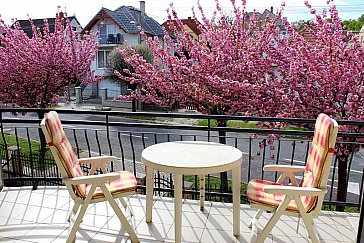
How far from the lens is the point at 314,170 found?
2082mm

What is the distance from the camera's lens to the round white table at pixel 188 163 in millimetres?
2035

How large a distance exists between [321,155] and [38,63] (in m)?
10.2

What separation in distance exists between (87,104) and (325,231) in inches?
717

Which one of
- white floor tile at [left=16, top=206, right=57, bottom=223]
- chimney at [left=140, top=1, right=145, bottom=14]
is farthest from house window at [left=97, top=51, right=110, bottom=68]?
white floor tile at [left=16, top=206, right=57, bottom=223]

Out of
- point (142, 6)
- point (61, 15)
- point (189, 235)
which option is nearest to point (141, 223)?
point (189, 235)

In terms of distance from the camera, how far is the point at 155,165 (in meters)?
2.10

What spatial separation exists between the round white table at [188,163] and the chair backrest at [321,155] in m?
0.51

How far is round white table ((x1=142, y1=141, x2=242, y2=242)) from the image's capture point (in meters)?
2.04

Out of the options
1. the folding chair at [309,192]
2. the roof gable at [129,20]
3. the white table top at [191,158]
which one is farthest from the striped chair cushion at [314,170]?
the roof gable at [129,20]

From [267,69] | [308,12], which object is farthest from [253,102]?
[308,12]

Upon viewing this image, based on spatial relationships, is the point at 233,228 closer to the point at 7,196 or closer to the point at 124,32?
the point at 7,196

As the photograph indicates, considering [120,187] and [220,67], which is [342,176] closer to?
[220,67]

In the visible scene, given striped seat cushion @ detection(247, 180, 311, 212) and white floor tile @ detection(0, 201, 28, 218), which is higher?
striped seat cushion @ detection(247, 180, 311, 212)

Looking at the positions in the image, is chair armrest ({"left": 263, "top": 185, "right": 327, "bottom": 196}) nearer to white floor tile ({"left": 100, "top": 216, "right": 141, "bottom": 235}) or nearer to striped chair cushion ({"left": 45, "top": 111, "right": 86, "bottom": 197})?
white floor tile ({"left": 100, "top": 216, "right": 141, "bottom": 235})
